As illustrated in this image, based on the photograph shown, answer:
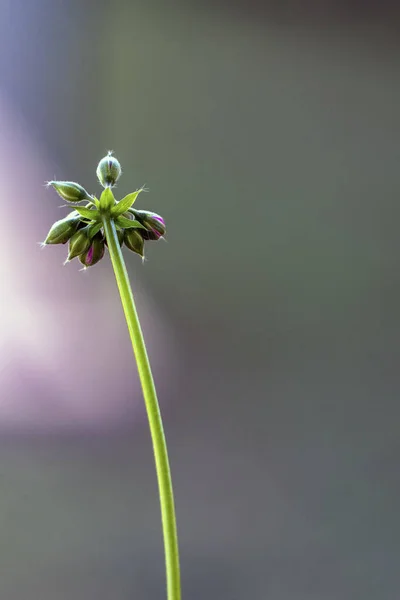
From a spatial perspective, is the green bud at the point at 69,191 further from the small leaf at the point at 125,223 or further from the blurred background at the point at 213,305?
the blurred background at the point at 213,305

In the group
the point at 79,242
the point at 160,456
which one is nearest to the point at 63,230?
the point at 79,242

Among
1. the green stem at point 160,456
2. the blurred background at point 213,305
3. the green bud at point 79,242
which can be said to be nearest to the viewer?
the green stem at point 160,456

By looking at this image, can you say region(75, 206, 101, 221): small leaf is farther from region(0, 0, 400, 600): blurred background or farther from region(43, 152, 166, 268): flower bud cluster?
region(0, 0, 400, 600): blurred background

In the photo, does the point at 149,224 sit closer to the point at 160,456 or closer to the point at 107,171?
the point at 107,171

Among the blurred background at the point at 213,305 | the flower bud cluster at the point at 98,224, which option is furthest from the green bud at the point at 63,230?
the blurred background at the point at 213,305

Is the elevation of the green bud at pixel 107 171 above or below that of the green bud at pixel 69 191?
above

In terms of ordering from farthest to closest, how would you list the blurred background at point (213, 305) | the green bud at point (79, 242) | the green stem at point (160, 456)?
the blurred background at point (213, 305)
the green bud at point (79, 242)
the green stem at point (160, 456)

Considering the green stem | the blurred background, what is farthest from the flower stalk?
the blurred background

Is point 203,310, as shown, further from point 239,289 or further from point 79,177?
point 79,177
